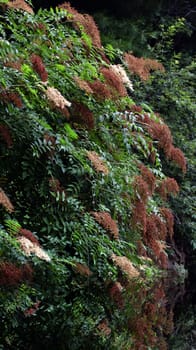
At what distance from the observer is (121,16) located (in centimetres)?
879

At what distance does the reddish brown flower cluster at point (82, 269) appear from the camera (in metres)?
3.51

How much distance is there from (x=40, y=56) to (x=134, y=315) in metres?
1.82

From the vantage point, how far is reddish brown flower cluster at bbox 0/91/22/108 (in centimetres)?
329

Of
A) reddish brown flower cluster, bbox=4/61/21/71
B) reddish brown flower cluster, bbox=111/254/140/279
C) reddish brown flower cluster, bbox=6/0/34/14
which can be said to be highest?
reddish brown flower cluster, bbox=6/0/34/14

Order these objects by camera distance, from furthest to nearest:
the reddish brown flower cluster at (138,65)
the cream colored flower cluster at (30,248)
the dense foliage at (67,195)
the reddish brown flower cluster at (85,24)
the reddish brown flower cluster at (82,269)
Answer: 1. the reddish brown flower cluster at (138,65)
2. the reddish brown flower cluster at (85,24)
3. the reddish brown flower cluster at (82,269)
4. the dense foliage at (67,195)
5. the cream colored flower cluster at (30,248)

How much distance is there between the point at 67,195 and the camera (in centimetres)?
360

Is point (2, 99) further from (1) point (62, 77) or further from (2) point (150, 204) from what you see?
(2) point (150, 204)

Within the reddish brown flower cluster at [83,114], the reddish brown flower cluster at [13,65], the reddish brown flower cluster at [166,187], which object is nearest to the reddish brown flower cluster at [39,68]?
the reddish brown flower cluster at [13,65]

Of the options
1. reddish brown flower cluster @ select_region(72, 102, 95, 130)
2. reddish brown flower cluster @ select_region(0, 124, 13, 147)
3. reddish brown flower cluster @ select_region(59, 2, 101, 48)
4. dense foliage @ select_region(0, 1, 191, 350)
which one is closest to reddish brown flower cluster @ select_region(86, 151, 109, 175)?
dense foliage @ select_region(0, 1, 191, 350)

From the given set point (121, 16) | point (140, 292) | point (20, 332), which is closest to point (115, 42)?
point (121, 16)

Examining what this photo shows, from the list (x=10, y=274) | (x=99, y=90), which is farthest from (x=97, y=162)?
(x=10, y=274)

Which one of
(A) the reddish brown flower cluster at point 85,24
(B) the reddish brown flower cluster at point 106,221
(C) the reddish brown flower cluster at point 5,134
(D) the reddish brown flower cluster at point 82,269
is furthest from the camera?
(A) the reddish brown flower cluster at point 85,24

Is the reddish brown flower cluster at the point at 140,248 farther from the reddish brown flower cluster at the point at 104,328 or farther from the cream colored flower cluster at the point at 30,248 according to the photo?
the cream colored flower cluster at the point at 30,248

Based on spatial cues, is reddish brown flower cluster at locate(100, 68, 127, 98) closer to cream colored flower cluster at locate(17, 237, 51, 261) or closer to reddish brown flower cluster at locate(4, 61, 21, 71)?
reddish brown flower cluster at locate(4, 61, 21, 71)
